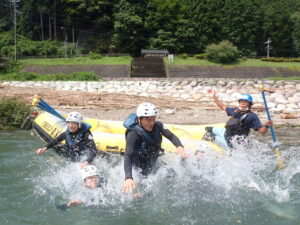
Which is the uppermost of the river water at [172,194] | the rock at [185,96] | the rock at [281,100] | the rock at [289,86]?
the rock at [289,86]

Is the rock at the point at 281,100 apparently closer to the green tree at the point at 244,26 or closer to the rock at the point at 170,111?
the rock at the point at 170,111

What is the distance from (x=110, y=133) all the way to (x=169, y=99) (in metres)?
8.80

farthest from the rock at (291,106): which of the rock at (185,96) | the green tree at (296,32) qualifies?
the green tree at (296,32)

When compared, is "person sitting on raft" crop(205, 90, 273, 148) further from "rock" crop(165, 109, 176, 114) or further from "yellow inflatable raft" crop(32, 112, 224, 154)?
"rock" crop(165, 109, 176, 114)

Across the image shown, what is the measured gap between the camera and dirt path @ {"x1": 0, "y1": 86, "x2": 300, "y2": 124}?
13938 mm

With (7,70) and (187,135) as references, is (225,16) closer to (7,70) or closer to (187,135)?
(7,70)

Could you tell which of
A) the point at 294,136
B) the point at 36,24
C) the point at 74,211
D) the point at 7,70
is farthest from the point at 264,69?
the point at 36,24

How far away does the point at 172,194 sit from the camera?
5941 millimetres

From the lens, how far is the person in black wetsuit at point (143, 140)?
486 centimetres

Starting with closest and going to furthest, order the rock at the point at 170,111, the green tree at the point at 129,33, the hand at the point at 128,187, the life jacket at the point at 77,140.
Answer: the hand at the point at 128,187
the life jacket at the point at 77,140
the rock at the point at 170,111
the green tree at the point at 129,33

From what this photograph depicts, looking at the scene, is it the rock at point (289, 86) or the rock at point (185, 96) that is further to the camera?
the rock at point (289, 86)

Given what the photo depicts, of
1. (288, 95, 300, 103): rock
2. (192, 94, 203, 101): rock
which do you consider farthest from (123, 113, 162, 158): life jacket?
(288, 95, 300, 103): rock

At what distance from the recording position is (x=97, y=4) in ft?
163

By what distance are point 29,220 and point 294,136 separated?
916 cm
